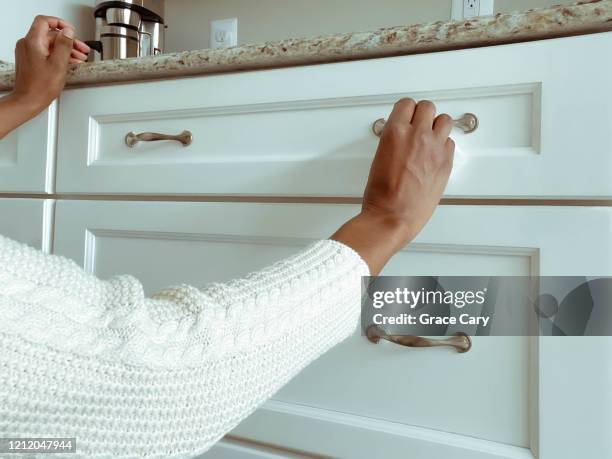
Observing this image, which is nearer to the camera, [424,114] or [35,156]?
[424,114]

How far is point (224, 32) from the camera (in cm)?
138

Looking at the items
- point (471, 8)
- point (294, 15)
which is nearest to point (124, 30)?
point (294, 15)

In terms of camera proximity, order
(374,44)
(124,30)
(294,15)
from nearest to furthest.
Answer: (374,44), (124,30), (294,15)

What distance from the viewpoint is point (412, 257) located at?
61 centimetres

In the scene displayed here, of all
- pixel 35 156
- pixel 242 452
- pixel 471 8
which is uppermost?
pixel 471 8

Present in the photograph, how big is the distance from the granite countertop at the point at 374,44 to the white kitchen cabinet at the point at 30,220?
0.23 m

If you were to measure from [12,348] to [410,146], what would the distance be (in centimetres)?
42

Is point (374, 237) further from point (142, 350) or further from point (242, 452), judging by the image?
point (242, 452)

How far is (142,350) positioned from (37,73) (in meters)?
0.66

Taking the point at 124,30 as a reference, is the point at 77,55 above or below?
below

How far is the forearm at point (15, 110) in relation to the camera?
792 mm

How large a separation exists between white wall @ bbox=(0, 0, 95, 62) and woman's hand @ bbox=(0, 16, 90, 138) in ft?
1.63

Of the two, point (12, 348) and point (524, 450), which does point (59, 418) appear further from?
point (524, 450)

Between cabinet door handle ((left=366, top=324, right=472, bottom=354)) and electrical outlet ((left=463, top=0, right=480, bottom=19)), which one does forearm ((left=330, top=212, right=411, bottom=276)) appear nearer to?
cabinet door handle ((left=366, top=324, right=472, bottom=354))
